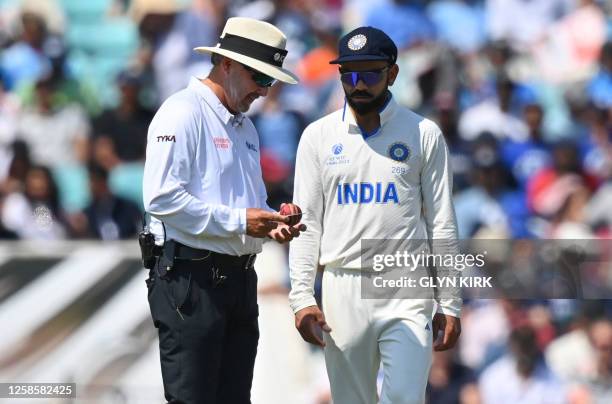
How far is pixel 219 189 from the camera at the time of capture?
5.28m

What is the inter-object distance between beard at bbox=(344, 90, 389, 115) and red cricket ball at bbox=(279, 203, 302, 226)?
67cm

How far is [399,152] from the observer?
5.65m

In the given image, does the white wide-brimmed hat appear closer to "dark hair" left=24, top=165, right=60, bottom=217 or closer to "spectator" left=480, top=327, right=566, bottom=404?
"spectator" left=480, top=327, right=566, bottom=404

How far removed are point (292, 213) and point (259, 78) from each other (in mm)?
615

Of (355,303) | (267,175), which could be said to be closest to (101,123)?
(267,175)

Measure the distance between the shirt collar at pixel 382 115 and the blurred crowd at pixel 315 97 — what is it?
4.29m

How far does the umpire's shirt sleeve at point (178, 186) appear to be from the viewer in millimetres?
5109

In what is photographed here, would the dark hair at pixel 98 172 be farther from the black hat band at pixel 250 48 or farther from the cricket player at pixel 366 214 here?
the black hat band at pixel 250 48

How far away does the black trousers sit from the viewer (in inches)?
205

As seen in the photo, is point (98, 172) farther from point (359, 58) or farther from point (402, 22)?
point (359, 58)

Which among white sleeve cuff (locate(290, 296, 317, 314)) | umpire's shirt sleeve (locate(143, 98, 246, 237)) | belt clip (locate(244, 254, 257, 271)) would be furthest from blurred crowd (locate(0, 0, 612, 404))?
umpire's shirt sleeve (locate(143, 98, 246, 237))

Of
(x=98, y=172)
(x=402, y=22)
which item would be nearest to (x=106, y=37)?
(x=98, y=172)

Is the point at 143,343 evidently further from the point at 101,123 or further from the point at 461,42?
the point at 461,42

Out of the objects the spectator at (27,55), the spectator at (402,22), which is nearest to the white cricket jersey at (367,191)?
the spectator at (402,22)
